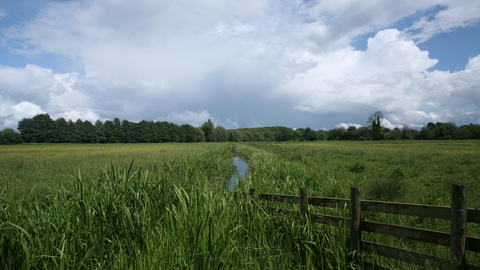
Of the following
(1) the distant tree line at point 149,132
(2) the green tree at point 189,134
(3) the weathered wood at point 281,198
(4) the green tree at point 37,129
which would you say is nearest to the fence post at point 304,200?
(3) the weathered wood at point 281,198

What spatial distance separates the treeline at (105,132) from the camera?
6525 cm

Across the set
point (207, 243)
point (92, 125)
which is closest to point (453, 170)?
point (207, 243)

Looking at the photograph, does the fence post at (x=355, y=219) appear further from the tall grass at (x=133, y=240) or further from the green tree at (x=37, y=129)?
the green tree at (x=37, y=129)

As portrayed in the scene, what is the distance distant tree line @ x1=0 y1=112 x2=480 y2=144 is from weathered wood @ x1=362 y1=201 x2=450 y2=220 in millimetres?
76650

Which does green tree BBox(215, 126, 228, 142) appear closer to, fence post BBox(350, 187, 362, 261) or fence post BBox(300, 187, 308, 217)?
fence post BBox(300, 187, 308, 217)

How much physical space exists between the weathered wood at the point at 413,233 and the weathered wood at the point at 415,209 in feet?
0.72

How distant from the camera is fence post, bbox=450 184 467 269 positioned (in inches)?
104

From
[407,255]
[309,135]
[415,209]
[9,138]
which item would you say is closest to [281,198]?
[407,255]

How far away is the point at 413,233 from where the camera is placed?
3.06 meters

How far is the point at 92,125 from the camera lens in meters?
76.4

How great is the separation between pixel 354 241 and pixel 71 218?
471 centimetres

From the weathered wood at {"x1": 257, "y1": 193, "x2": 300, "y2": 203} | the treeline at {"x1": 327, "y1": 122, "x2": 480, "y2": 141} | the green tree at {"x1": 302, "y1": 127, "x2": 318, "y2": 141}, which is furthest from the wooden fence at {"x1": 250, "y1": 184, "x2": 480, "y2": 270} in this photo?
the green tree at {"x1": 302, "y1": 127, "x2": 318, "y2": 141}

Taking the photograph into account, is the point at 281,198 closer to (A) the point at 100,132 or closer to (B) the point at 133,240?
(B) the point at 133,240

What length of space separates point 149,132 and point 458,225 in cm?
9655
